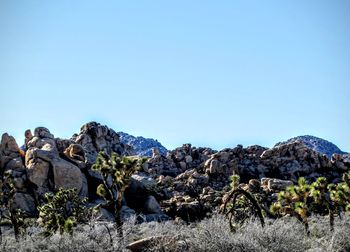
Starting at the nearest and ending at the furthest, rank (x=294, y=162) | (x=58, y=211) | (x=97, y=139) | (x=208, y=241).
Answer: (x=208, y=241), (x=58, y=211), (x=97, y=139), (x=294, y=162)

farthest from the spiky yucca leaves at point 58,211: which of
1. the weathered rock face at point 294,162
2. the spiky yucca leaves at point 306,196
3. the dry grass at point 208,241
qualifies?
the weathered rock face at point 294,162

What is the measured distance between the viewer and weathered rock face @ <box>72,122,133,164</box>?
69625 millimetres

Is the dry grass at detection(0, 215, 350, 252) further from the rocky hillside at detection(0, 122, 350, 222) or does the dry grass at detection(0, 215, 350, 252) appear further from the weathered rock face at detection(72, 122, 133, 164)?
the weathered rock face at detection(72, 122, 133, 164)

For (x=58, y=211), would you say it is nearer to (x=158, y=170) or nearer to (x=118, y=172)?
(x=118, y=172)

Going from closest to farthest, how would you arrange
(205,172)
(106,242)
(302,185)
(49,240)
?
(106,242), (49,240), (302,185), (205,172)

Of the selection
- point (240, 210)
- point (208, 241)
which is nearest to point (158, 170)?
point (240, 210)

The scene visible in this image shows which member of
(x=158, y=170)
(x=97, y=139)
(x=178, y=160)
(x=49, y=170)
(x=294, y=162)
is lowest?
(x=294, y=162)

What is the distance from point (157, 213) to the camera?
4941 cm

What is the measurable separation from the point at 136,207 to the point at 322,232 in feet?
96.1

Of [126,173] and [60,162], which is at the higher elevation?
[60,162]

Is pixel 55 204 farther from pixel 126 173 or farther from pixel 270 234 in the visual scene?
pixel 270 234

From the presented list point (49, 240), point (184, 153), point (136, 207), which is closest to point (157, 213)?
point (136, 207)

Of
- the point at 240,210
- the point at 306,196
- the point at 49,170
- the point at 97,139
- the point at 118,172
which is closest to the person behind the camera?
the point at 118,172

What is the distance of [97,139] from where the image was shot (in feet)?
234
